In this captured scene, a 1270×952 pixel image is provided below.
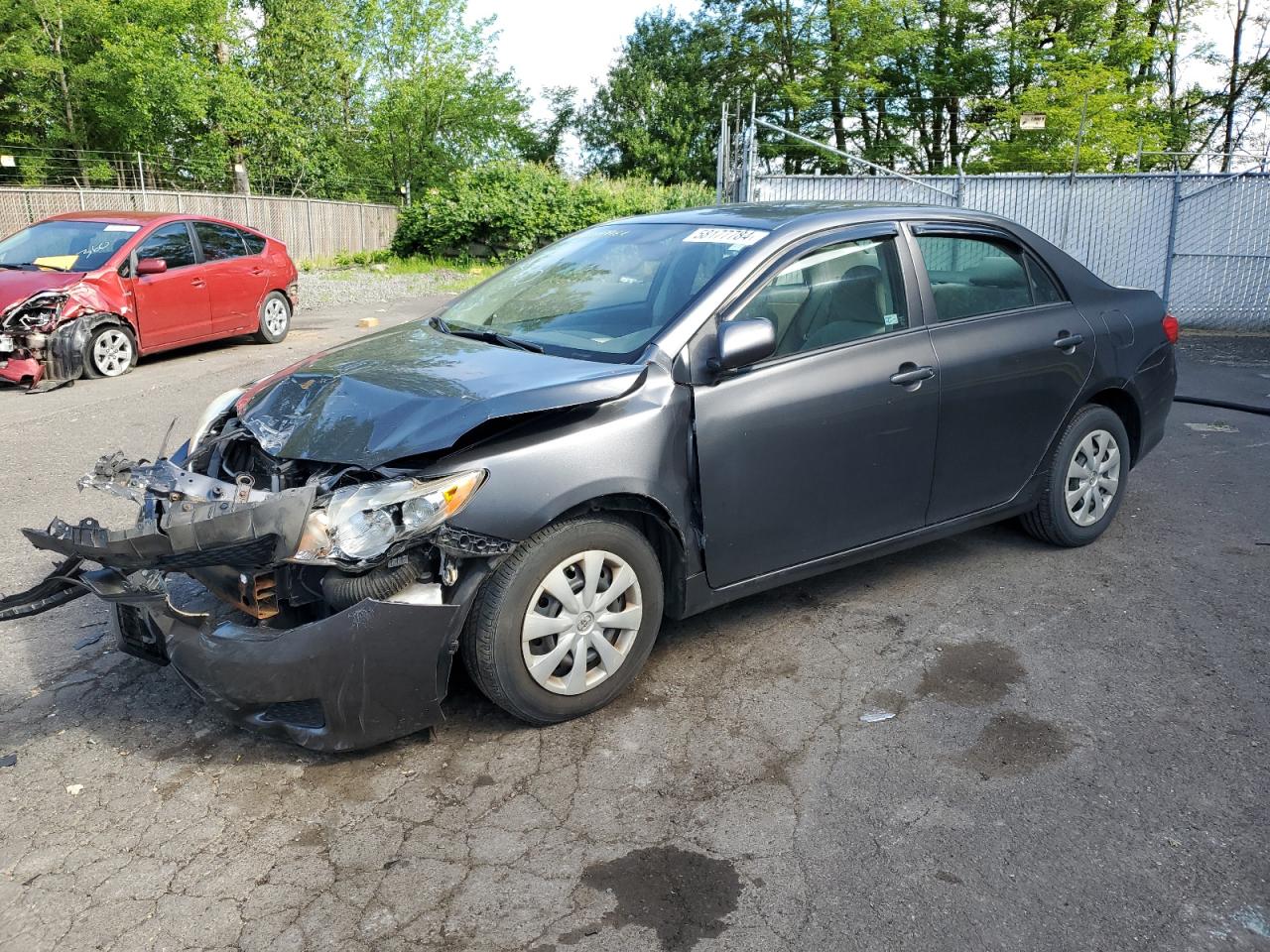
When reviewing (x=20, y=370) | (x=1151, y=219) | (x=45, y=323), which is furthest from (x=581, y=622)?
(x=1151, y=219)

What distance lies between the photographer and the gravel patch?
19.1 metres

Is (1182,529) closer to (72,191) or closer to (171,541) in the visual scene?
(171,541)

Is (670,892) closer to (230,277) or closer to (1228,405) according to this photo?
(1228,405)

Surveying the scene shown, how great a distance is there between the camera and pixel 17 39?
3106 cm

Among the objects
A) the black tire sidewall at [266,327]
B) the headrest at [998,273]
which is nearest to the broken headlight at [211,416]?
the headrest at [998,273]

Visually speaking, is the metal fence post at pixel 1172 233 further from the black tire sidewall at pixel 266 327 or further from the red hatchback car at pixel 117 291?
the red hatchback car at pixel 117 291

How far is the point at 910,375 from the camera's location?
13.9ft

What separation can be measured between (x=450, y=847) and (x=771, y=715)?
1262 millimetres

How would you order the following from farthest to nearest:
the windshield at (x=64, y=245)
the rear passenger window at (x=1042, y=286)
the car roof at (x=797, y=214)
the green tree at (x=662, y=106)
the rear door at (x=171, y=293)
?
the green tree at (x=662, y=106) < the rear door at (x=171, y=293) < the windshield at (x=64, y=245) < the rear passenger window at (x=1042, y=286) < the car roof at (x=797, y=214)

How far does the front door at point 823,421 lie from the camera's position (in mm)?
3760

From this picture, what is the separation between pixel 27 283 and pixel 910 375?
8943 mm

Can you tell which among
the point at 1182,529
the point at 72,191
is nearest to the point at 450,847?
the point at 1182,529

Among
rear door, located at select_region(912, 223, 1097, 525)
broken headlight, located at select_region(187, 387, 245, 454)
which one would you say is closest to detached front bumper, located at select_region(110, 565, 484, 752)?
broken headlight, located at select_region(187, 387, 245, 454)

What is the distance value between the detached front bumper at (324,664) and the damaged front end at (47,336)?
7.65 meters
